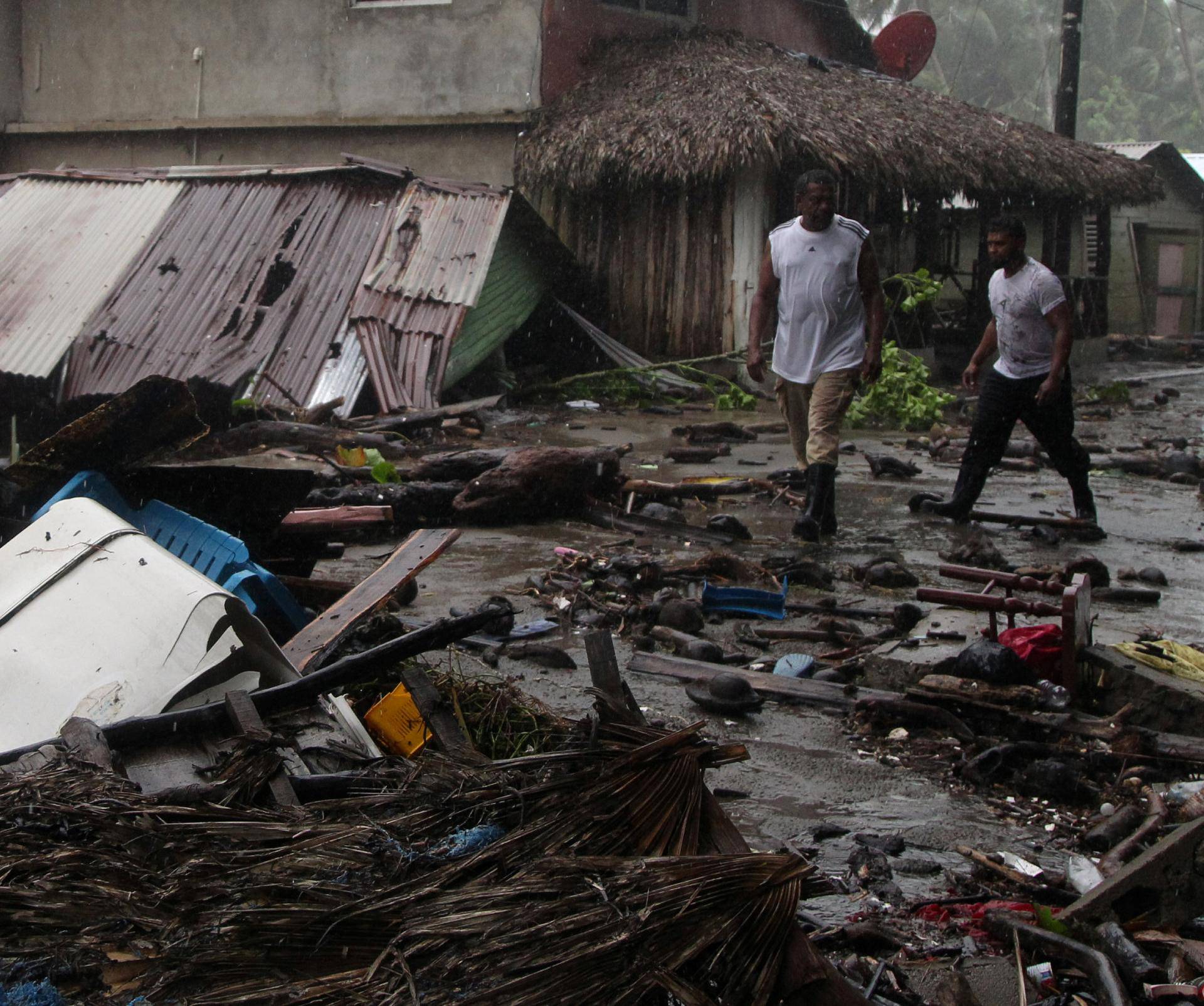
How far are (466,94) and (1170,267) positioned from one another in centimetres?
1840

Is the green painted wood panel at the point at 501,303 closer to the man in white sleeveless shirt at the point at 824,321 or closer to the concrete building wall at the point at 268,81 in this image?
the concrete building wall at the point at 268,81

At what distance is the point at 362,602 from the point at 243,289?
29.2ft

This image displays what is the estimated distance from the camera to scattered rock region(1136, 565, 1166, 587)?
6.04 meters

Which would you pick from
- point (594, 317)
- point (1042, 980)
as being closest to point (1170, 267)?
point (594, 317)

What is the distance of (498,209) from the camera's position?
1328 cm

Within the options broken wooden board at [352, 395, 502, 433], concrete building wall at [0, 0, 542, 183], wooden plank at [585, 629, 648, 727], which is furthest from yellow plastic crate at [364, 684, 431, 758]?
concrete building wall at [0, 0, 542, 183]

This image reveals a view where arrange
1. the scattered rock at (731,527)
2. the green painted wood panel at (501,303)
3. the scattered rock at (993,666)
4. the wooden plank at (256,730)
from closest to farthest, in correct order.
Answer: the wooden plank at (256,730), the scattered rock at (993,666), the scattered rock at (731,527), the green painted wood panel at (501,303)

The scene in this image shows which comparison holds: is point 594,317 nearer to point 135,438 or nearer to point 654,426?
point 654,426

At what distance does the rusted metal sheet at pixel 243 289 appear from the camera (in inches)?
462

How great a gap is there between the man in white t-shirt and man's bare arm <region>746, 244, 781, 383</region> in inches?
47.1

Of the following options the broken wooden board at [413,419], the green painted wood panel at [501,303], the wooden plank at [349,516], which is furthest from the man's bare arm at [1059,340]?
the green painted wood panel at [501,303]

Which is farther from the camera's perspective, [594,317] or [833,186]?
[594,317]

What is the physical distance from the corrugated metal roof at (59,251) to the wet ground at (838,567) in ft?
14.2

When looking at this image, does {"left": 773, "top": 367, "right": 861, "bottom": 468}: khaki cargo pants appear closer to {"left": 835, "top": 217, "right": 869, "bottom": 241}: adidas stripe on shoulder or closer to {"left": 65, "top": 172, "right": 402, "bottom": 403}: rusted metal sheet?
{"left": 835, "top": 217, "right": 869, "bottom": 241}: adidas stripe on shoulder
